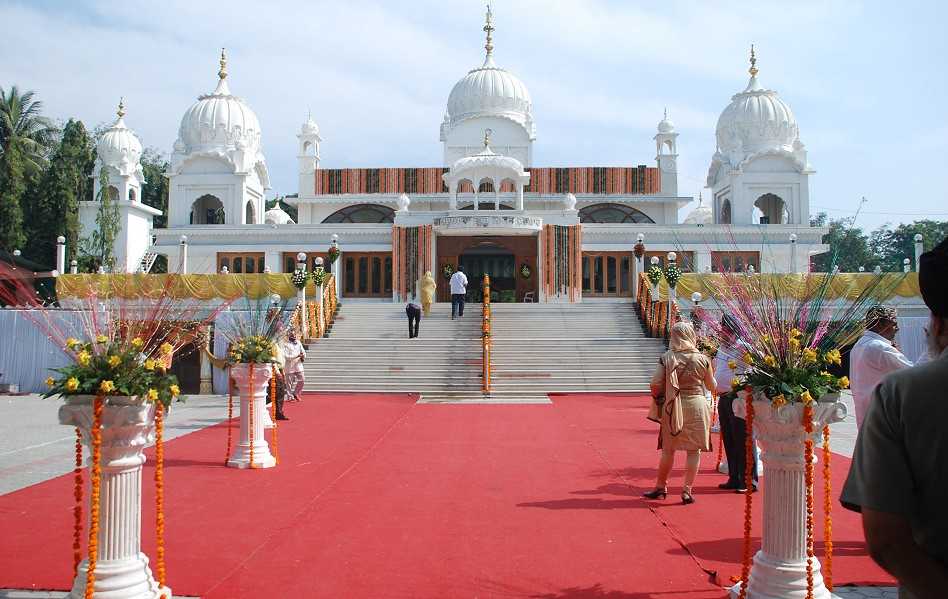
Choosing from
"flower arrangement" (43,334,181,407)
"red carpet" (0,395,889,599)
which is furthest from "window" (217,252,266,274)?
"flower arrangement" (43,334,181,407)

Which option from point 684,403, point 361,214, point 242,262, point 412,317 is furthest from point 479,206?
point 684,403

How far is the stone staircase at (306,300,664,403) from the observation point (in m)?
17.5

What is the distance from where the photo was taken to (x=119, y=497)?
14.3 feet

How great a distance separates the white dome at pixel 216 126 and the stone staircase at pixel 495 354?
56.0 ft

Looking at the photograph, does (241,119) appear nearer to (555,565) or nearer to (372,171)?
(372,171)

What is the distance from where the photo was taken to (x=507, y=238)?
99.6 feet

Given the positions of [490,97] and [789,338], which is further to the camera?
[490,97]

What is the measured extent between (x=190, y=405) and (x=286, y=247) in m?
16.5

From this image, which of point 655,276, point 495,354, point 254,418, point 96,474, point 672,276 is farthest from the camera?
point 655,276

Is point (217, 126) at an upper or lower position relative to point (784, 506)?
upper

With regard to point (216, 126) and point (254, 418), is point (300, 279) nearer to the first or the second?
point (254, 418)

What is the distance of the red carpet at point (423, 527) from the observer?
4.75m

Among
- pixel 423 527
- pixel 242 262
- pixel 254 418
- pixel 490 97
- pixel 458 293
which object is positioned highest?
pixel 490 97

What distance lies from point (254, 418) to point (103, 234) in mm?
30602
